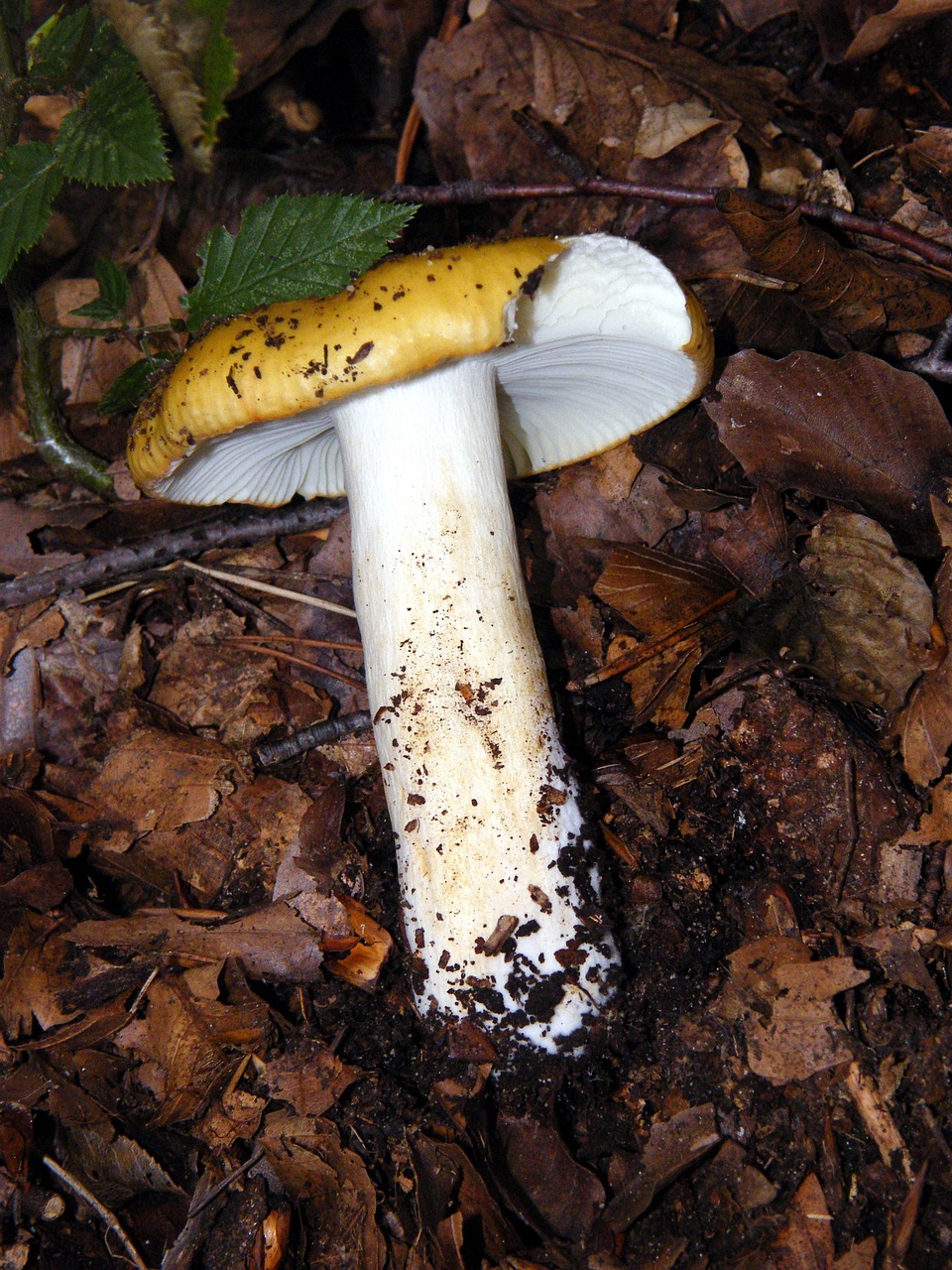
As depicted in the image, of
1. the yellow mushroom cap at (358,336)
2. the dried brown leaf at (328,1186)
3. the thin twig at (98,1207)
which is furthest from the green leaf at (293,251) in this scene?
the thin twig at (98,1207)

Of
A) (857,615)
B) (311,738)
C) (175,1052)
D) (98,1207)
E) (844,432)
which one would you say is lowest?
(98,1207)

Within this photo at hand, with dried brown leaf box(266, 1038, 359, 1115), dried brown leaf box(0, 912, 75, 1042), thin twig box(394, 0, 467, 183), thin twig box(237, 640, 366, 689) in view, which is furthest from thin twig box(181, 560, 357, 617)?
thin twig box(394, 0, 467, 183)

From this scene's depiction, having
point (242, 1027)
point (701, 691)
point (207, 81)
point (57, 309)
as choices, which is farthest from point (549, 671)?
point (207, 81)

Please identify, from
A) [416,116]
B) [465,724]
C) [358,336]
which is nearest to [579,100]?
[416,116]

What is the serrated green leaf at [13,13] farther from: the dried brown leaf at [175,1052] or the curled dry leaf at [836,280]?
the dried brown leaf at [175,1052]

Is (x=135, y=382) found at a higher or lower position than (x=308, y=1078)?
higher

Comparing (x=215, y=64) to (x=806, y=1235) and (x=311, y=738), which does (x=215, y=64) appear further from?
(x=806, y=1235)

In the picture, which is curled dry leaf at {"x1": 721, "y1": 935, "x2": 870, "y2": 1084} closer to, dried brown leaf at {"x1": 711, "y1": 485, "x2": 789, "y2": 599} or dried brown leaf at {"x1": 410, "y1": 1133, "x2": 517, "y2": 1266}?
dried brown leaf at {"x1": 410, "y1": 1133, "x2": 517, "y2": 1266}
